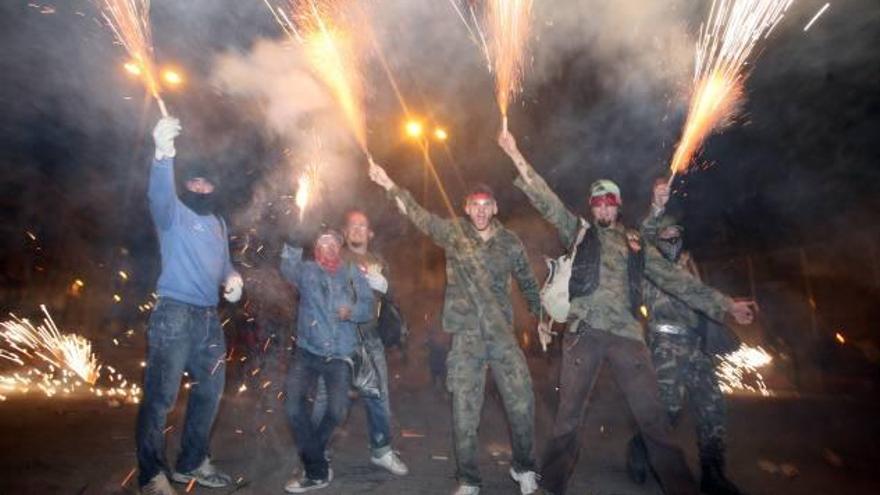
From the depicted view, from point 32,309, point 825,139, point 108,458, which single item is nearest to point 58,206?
point 32,309

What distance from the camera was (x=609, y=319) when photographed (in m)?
4.08

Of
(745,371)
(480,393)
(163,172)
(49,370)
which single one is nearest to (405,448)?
(480,393)

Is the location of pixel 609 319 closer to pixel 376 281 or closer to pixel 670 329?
pixel 670 329

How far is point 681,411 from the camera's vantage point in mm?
4707

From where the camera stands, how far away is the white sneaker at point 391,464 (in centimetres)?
466

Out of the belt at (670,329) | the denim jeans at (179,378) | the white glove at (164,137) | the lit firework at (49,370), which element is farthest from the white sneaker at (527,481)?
the lit firework at (49,370)

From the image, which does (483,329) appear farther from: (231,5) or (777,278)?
(777,278)

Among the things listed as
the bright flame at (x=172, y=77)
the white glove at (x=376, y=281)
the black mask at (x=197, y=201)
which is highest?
the bright flame at (x=172, y=77)

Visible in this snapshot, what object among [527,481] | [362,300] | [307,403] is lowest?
[527,481]

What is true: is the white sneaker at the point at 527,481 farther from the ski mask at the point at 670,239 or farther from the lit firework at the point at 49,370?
the lit firework at the point at 49,370

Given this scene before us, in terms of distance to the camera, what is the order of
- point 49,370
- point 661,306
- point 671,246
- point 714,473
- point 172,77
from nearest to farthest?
point 714,473 < point 661,306 < point 671,246 < point 172,77 < point 49,370

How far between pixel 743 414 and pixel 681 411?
4.24 metres

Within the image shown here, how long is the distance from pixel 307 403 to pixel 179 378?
954 millimetres

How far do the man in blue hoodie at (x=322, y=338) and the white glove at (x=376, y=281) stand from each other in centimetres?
12
